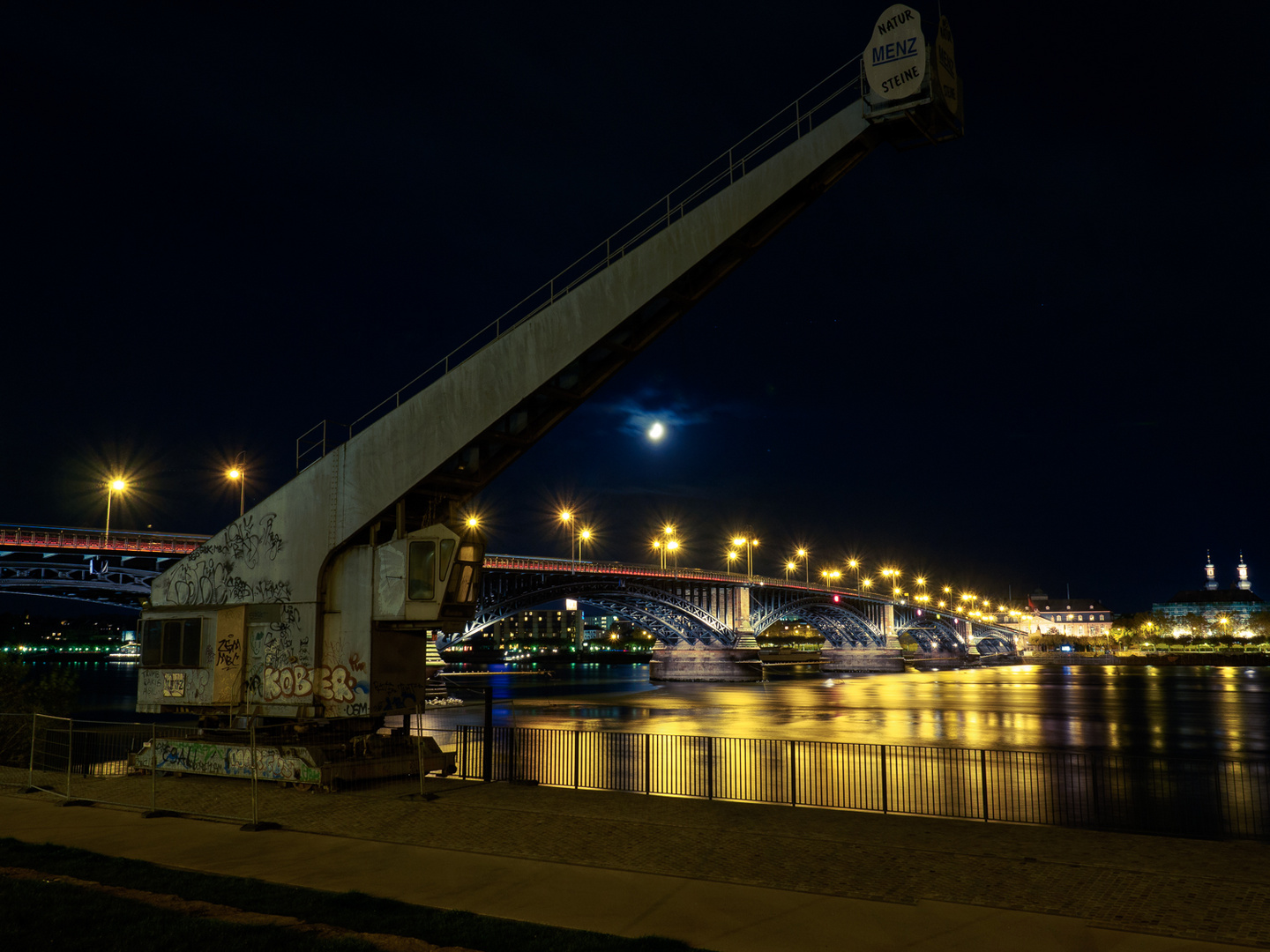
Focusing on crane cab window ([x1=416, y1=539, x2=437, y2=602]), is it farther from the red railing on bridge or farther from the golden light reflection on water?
the red railing on bridge

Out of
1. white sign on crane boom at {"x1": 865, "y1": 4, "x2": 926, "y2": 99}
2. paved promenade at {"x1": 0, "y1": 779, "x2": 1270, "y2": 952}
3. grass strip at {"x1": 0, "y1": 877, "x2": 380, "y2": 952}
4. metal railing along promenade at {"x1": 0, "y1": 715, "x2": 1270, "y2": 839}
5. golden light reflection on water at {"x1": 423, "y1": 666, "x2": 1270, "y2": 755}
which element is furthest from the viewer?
golden light reflection on water at {"x1": 423, "y1": 666, "x2": 1270, "y2": 755}

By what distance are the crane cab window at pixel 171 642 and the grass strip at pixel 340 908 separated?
6553mm

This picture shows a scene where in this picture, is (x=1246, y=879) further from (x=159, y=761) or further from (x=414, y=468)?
(x=159, y=761)

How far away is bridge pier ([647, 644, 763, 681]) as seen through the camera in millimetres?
114125

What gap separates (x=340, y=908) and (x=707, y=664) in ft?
361

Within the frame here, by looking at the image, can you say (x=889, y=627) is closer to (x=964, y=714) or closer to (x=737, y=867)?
(x=964, y=714)

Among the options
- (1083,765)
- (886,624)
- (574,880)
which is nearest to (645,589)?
(886,624)

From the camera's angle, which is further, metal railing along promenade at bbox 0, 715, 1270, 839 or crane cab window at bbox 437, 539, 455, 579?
metal railing along promenade at bbox 0, 715, 1270, 839

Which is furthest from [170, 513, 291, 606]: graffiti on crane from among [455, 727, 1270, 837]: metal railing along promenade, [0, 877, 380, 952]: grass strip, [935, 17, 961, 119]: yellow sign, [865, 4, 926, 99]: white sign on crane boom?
[935, 17, 961, 119]: yellow sign

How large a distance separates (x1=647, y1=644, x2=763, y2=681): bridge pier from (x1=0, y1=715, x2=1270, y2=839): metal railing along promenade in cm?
8187

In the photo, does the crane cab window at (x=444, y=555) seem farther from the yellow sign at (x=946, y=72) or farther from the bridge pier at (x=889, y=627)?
the bridge pier at (x=889, y=627)

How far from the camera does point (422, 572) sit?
16.3 metres

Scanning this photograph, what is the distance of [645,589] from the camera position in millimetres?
109250

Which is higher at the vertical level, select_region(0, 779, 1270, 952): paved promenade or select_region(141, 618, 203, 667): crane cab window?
select_region(141, 618, 203, 667): crane cab window
